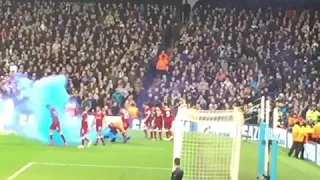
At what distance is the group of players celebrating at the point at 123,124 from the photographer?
78.8 ft

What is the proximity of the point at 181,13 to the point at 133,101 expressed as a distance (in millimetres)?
9165

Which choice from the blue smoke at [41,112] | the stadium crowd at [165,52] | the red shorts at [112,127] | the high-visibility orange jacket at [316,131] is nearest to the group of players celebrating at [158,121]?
the red shorts at [112,127]

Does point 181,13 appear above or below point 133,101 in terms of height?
above

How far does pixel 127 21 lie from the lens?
36.0 metres

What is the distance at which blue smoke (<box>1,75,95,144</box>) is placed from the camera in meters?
25.9

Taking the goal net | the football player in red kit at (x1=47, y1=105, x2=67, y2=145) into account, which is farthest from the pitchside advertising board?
the football player in red kit at (x1=47, y1=105, x2=67, y2=145)

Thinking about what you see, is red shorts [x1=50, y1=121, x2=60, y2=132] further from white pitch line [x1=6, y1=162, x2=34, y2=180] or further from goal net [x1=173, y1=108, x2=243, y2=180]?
goal net [x1=173, y1=108, x2=243, y2=180]

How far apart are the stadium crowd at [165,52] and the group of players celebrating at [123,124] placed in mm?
2734

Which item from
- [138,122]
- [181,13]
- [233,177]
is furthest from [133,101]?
[233,177]

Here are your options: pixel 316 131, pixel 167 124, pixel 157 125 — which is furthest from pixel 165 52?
pixel 316 131

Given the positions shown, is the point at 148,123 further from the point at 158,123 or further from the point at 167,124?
the point at 167,124

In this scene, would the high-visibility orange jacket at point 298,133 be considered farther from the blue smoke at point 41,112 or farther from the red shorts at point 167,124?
the blue smoke at point 41,112

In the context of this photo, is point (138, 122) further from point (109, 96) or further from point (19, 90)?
point (19, 90)

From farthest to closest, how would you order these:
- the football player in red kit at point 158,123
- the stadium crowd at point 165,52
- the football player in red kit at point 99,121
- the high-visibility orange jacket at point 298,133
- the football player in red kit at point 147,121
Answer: the stadium crowd at point 165,52
the football player in red kit at point 147,121
the football player in red kit at point 158,123
the football player in red kit at point 99,121
the high-visibility orange jacket at point 298,133
